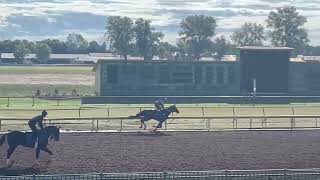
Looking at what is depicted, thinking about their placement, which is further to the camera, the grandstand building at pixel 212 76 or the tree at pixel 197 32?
the tree at pixel 197 32

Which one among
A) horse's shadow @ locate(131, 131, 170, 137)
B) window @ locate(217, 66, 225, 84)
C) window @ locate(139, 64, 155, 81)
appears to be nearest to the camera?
horse's shadow @ locate(131, 131, 170, 137)

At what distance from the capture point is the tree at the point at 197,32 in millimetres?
147000

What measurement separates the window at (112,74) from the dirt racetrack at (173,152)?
2895 centimetres

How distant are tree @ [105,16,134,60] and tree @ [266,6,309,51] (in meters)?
24.4

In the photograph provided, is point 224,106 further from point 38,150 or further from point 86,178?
point 86,178

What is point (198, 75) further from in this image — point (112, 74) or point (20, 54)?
point (20, 54)

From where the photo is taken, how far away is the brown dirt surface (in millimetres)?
90156

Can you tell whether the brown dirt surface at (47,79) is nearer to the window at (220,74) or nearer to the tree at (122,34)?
the window at (220,74)

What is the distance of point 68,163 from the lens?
2620cm

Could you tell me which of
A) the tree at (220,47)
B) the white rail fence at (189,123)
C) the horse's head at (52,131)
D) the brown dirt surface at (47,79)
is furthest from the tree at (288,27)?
the horse's head at (52,131)

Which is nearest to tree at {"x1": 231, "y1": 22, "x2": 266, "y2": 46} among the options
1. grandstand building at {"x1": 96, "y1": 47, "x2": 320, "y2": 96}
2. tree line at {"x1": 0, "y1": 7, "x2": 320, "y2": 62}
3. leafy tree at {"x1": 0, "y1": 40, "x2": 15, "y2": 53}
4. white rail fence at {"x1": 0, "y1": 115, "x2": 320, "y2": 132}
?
tree line at {"x1": 0, "y1": 7, "x2": 320, "y2": 62}

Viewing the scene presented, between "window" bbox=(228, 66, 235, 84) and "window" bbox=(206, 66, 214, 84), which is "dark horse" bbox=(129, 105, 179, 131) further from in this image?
"window" bbox=(228, 66, 235, 84)

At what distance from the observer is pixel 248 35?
166250 millimetres

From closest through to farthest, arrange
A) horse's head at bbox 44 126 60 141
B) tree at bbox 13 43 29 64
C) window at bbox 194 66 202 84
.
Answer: horse's head at bbox 44 126 60 141
window at bbox 194 66 202 84
tree at bbox 13 43 29 64
